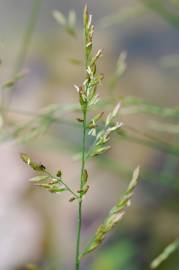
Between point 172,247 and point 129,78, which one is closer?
point 172,247

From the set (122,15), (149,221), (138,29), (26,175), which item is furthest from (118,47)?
(122,15)

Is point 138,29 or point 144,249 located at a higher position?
point 138,29

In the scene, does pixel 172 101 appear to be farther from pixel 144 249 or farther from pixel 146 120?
pixel 144 249

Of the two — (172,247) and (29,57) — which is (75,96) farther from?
(172,247)

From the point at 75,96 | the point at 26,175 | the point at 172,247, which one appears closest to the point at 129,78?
the point at 75,96

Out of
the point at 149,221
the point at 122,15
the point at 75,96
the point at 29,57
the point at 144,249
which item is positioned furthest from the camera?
the point at 29,57


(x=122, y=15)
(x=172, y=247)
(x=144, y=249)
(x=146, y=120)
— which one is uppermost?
(x=122, y=15)

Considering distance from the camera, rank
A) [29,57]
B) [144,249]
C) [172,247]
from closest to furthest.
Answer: [172,247]
[144,249]
[29,57]
